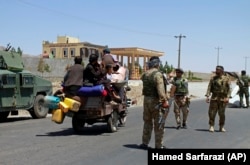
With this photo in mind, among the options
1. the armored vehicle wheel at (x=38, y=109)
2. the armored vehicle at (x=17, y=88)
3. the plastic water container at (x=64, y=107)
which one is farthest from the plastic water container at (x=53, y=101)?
the armored vehicle wheel at (x=38, y=109)

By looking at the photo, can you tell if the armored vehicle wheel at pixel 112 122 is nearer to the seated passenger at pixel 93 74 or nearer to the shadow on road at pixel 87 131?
the shadow on road at pixel 87 131

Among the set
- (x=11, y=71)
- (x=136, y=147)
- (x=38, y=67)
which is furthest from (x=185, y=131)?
(x=38, y=67)

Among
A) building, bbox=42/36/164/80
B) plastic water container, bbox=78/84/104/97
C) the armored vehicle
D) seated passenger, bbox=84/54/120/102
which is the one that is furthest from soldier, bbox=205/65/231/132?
building, bbox=42/36/164/80

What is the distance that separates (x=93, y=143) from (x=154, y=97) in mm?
1973

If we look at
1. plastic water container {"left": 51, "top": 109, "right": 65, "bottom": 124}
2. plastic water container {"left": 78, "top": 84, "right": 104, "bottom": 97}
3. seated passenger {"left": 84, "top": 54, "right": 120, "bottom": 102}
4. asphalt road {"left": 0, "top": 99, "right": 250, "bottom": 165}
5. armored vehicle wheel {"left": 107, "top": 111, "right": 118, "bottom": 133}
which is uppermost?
seated passenger {"left": 84, "top": 54, "right": 120, "bottom": 102}

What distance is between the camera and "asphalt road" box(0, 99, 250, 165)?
8.07 meters

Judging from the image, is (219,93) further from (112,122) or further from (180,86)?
(112,122)

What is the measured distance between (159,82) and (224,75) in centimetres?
454

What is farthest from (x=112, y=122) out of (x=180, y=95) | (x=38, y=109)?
(x=38, y=109)

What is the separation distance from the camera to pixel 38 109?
54.2ft

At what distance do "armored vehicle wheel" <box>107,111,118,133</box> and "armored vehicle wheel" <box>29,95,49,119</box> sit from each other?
5.25 m

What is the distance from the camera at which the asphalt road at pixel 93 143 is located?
8.07 metres

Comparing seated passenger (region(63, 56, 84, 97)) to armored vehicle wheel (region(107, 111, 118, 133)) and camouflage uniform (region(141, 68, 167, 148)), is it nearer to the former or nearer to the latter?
armored vehicle wheel (region(107, 111, 118, 133))

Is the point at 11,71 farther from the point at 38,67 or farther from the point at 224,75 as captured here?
the point at 38,67
